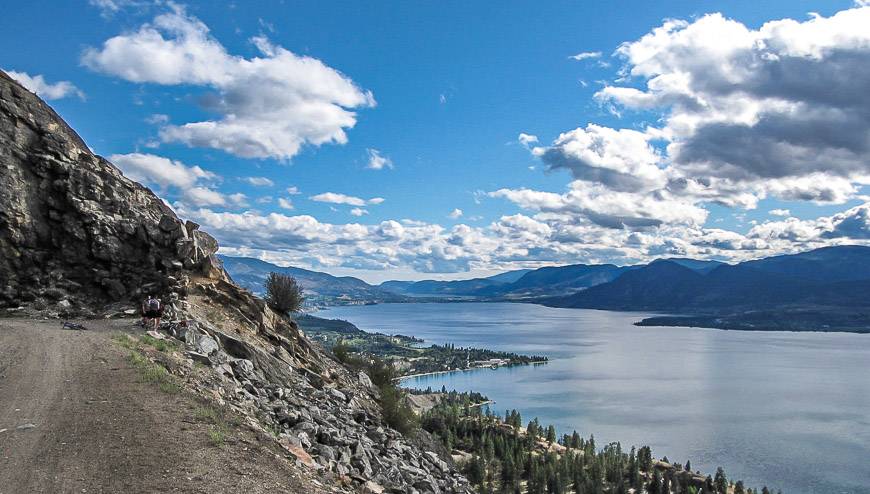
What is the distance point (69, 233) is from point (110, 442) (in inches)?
868

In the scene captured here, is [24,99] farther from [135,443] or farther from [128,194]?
[135,443]

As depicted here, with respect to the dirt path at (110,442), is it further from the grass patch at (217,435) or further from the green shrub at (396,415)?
the green shrub at (396,415)

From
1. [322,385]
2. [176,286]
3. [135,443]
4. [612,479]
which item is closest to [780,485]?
[612,479]

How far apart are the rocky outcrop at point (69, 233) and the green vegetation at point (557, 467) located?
2398 inches

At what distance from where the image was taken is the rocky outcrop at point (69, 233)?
28188 mm

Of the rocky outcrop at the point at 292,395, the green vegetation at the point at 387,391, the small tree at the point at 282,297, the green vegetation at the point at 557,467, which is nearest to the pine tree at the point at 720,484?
the green vegetation at the point at 557,467

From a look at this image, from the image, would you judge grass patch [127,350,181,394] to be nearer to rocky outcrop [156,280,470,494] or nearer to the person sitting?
rocky outcrop [156,280,470,494]

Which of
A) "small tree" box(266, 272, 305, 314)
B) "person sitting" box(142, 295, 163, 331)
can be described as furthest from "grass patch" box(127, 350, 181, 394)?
"small tree" box(266, 272, 305, 314)

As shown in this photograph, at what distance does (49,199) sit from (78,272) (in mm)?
4332

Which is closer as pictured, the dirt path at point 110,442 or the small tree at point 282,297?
the dirt path at point 110,442

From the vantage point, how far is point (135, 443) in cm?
1187

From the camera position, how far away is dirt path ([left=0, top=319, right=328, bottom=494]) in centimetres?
1022

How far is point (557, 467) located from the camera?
94.9 m

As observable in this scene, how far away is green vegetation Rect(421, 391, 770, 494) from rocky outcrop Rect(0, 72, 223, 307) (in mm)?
60898
